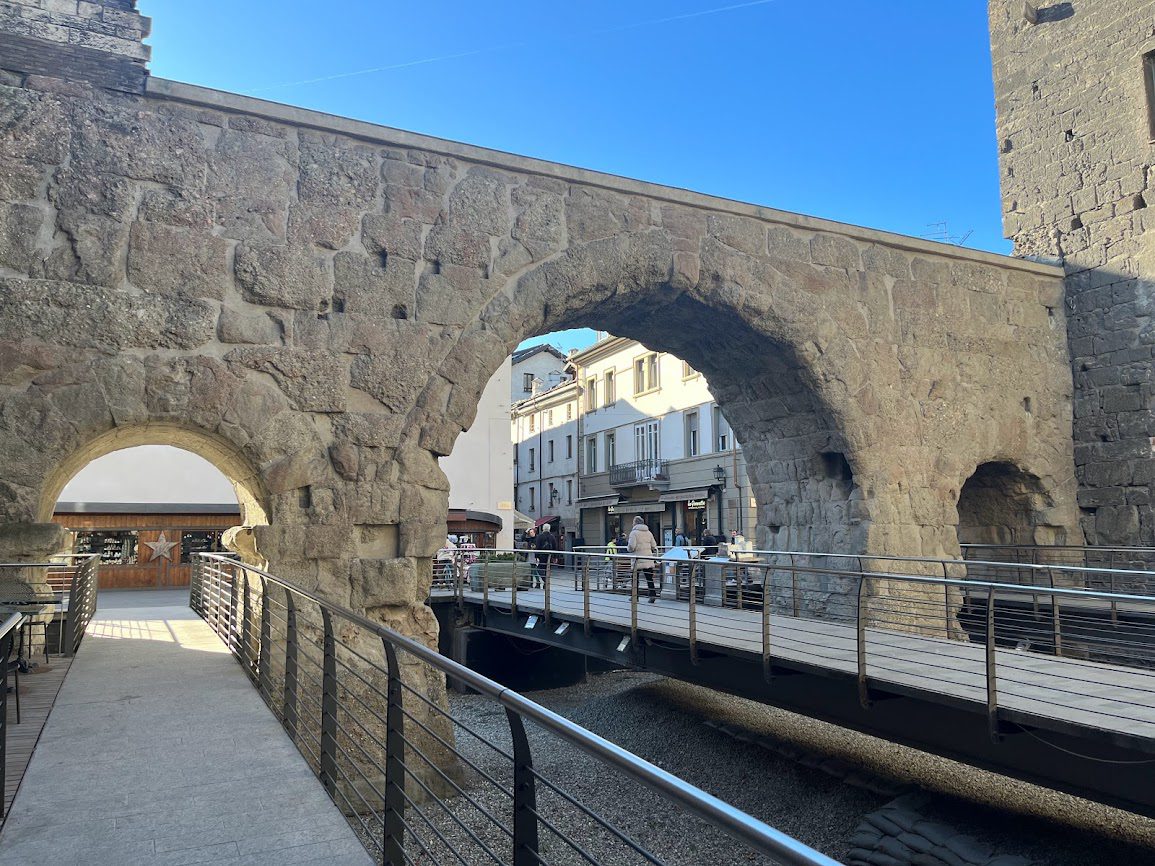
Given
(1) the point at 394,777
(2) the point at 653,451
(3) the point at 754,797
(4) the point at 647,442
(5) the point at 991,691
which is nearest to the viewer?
(1) the point at 394,777

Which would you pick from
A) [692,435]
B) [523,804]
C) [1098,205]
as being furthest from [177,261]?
[692,435]

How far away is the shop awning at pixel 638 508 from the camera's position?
1096 inches

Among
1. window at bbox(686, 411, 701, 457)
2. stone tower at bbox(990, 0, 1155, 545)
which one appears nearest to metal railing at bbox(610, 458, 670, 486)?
window at bbox(686, 411, 701, 457)

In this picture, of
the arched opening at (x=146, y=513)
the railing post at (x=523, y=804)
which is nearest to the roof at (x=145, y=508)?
the arched opening at (x=146, y=513)

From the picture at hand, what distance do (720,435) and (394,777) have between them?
21807mm

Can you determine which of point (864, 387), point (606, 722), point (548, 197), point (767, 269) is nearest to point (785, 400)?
point (864, 387)

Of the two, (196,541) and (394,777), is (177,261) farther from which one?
(196,541)

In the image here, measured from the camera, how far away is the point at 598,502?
3184cm

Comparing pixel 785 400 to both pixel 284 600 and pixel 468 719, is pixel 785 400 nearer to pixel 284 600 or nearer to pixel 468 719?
pixel 468 719

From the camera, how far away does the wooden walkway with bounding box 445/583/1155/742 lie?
15.9 feet

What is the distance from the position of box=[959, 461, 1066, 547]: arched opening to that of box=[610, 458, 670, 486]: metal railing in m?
16.0

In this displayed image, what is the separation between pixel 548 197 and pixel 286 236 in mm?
2229

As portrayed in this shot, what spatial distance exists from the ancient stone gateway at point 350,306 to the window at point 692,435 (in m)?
16.5

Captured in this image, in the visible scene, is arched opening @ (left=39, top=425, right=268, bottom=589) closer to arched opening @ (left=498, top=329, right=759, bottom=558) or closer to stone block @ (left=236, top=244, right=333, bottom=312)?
arched opening @ (left=498, top=329, right=759, bottom=558)
